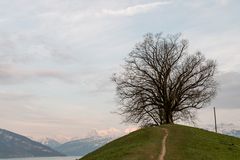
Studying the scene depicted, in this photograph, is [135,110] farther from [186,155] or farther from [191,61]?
[186,155]

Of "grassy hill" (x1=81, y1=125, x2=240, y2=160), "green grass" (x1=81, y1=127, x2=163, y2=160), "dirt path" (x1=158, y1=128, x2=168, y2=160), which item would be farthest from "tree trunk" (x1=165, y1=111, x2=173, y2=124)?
"dirt path" (x1=158, y1=128, x2=168, y2=160)

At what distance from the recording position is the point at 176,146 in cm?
4653

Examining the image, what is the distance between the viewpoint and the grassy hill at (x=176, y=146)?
42156 millimetres

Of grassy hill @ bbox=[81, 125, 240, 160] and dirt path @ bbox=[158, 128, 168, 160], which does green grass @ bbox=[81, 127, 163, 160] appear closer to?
grassy hill @ bbox=[81, 125, 240, 160]

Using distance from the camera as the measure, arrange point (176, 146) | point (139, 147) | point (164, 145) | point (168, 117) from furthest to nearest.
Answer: point (168, 117)
point (176, 146)
point (164, 145)
point (139, 147)

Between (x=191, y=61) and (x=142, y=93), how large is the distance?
1096 cm

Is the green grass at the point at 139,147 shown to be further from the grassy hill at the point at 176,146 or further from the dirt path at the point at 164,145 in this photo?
the dirt path at the point at 164,145

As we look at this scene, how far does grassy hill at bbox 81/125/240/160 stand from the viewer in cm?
4216

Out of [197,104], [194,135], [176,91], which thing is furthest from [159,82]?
[194,135]

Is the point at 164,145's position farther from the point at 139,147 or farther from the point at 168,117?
the point at 168,117

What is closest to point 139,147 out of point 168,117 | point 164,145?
point 164,145

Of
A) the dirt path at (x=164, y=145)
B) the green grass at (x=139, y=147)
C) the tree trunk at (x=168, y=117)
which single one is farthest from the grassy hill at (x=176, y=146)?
the tree trunk at (x=168, y=117)

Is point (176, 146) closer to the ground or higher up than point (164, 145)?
closer to the ground

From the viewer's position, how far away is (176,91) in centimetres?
7075
